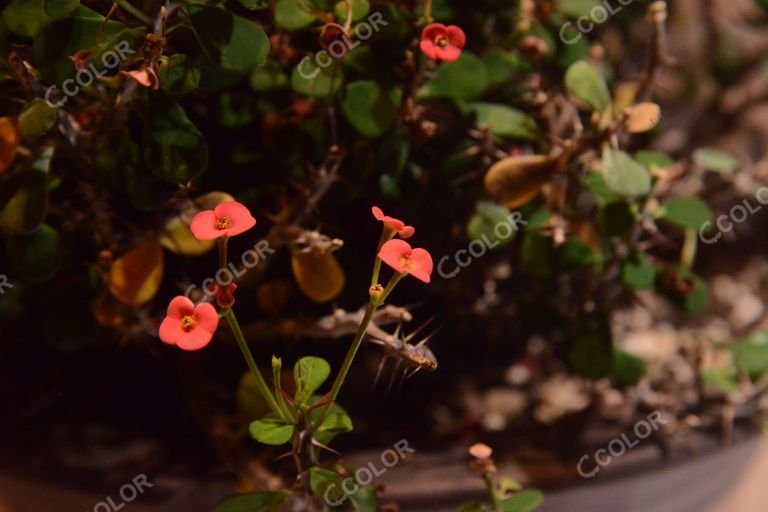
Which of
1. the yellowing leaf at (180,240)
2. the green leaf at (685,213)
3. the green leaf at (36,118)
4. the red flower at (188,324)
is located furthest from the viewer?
the green leaf at (685,213)

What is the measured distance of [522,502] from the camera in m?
0.63

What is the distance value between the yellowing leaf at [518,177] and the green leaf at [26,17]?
1.31ft

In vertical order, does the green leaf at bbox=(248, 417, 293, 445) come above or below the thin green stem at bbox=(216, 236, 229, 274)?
below

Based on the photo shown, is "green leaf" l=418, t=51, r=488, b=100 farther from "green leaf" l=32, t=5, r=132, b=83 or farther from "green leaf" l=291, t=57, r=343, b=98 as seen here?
"green leaf" l=32, t=5, r=132, b=83

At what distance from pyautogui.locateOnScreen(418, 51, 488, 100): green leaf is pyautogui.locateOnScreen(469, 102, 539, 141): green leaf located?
0.17 feet

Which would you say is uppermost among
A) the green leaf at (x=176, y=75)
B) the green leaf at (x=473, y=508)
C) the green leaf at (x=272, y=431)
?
the green leaf at (x=176, y=75)

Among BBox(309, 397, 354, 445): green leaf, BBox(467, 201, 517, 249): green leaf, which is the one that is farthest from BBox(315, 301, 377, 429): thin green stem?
BBox(467, 201, 517, 249): green leaf

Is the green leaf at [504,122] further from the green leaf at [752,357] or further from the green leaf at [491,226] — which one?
the green leaf at [752,357]

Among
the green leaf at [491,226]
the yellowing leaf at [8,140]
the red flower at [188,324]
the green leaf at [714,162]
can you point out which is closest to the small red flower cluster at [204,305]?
the red flower at [188,324]

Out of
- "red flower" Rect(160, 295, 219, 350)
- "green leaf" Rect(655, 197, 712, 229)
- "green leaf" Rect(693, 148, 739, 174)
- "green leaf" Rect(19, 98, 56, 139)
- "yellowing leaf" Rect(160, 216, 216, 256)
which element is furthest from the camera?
"green leaf" Rect(693, 148, 739, 174)

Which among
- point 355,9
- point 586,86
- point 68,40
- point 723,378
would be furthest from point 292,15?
point 723,378

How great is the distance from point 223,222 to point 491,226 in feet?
1.09

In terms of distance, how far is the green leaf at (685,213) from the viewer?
2.44 ft

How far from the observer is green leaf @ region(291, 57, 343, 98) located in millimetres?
602
